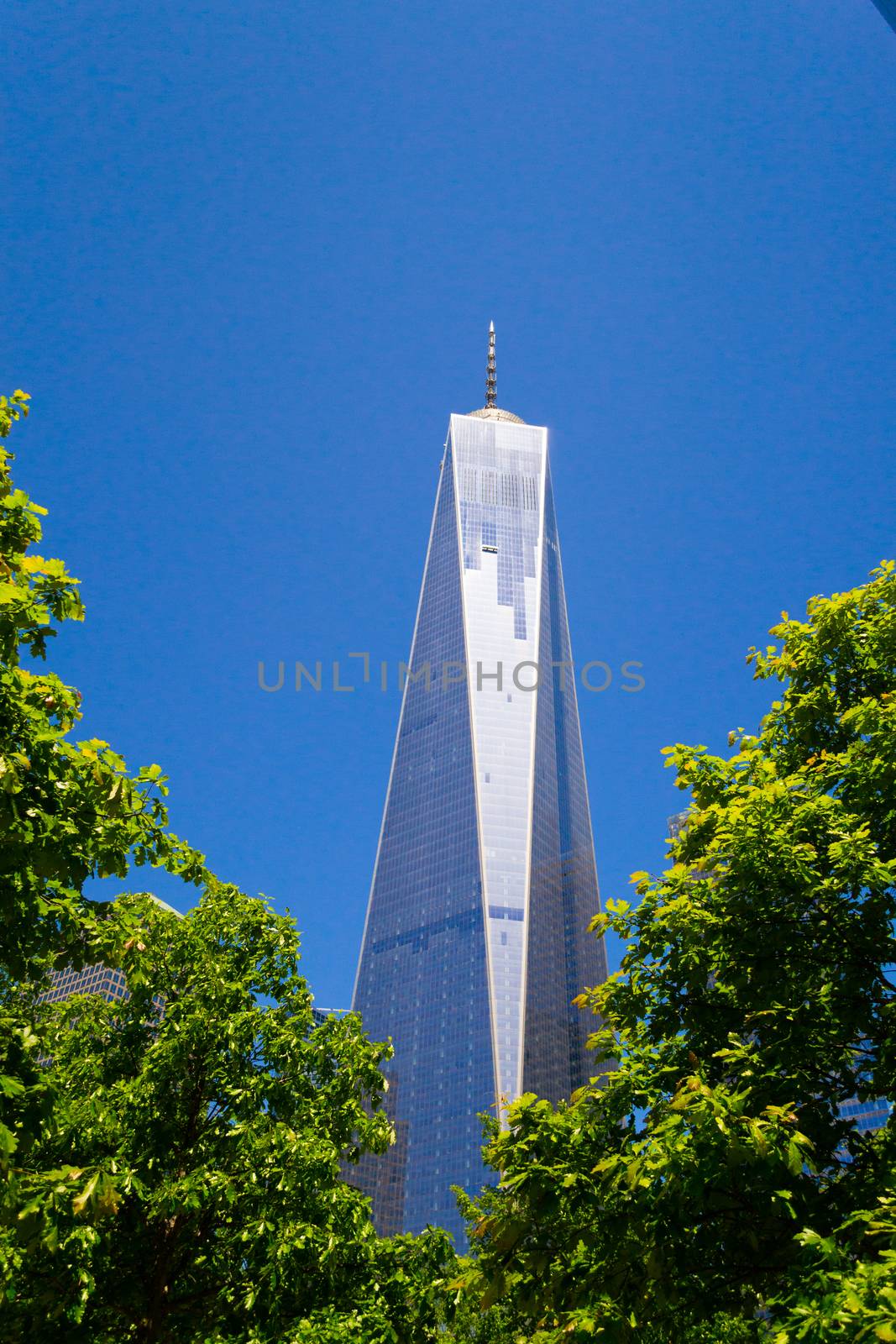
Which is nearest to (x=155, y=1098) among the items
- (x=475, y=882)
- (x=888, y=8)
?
(x=888, y=8)

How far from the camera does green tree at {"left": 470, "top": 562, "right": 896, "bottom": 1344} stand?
9.18m

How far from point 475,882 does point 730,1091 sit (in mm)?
166089

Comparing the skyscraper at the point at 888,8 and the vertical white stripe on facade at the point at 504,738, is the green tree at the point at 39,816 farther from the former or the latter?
the vertical white stripe on facade at the point at 504,738

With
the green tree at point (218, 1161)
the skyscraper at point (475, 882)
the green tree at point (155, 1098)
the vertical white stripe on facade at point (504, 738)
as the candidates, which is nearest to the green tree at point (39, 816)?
the green tree at point (155, 1098)

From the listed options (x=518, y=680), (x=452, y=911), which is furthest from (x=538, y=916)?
(x=518, y=680)

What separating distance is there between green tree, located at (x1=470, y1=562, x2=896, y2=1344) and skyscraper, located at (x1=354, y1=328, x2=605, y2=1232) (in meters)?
154

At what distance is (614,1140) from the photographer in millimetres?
10594

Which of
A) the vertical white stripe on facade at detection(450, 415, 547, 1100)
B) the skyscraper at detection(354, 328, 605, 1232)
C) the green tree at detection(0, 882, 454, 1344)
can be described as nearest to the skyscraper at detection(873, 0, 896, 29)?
the green tree at detection(0, 882, 454, 1344)

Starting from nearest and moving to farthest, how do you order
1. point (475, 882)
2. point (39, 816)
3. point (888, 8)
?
point (39, 816), point (888, 8), point (475, 882)

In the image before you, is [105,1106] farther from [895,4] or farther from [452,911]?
[452,911]

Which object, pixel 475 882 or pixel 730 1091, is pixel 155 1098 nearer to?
pixel 730 1091

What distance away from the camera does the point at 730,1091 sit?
31.8 ft

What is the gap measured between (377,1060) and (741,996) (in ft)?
23.8

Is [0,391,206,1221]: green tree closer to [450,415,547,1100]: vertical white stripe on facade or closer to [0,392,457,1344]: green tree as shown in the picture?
[0,392,457,1344]: green tree
